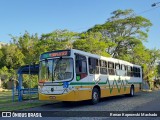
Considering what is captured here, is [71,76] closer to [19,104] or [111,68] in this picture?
[19,104]

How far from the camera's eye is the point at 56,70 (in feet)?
50.7

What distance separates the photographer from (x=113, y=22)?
44.0 metres

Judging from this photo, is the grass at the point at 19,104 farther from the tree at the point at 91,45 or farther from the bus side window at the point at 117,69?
the tree at the point at 91,45

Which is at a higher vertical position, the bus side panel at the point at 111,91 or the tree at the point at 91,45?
the tree at the point at 91,45

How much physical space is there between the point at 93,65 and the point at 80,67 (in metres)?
1.89

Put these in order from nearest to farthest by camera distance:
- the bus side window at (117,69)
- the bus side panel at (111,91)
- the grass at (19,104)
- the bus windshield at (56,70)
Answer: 1. the grass at (19,104)
2. the bus windshield at (56,70)
3. the bus side panel at (111,91)
4. the bus side window at (117,69)

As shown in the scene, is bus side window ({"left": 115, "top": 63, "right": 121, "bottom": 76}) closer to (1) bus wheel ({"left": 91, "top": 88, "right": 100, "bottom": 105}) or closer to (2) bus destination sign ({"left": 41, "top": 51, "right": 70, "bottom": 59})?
(1) bus wheel ({"left": 91, "top": 88, "right": 100, "bottom": 105})

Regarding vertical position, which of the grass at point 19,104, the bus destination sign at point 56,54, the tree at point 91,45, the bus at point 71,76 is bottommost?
the grass at point 19,104

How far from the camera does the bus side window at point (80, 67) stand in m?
15.5

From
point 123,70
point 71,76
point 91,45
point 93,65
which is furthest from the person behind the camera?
point 91,45

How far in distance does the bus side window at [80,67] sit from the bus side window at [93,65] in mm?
619

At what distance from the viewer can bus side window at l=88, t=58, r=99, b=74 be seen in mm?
16987

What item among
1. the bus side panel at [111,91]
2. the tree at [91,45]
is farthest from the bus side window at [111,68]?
the tree at [91,45]

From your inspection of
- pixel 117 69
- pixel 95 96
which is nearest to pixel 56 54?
pixel 95 96
